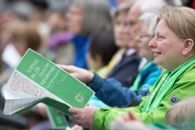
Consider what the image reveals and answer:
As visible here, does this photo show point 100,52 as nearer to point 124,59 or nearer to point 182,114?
point 124,59

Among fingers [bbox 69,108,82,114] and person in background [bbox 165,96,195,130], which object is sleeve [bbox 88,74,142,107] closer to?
fingers [bbox 69,108,82,114]

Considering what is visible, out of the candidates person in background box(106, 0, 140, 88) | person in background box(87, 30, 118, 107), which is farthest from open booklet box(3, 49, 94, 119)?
person in background box(87, 30, 118, 107)

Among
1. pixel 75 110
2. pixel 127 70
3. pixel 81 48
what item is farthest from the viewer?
pixel 81 48

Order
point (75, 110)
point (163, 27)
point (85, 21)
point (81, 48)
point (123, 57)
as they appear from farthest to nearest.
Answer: point (81, 48)
point (85, 21)
point (123, 57)
point (163, 27)
point (75, 110)

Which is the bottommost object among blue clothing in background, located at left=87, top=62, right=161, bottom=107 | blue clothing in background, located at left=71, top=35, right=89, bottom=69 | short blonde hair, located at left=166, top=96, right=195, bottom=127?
blue clothing in background, located at left=71, top=35, right=89, bottom=69

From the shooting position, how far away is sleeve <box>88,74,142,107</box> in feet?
20.1

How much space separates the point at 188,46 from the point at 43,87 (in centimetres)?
91

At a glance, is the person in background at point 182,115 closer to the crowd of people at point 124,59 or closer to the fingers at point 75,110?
the crowd of people at point 124,59

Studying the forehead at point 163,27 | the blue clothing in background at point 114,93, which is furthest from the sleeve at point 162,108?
the blue clothing in background at point 114,93

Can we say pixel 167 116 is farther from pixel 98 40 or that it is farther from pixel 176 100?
pixel 98 40

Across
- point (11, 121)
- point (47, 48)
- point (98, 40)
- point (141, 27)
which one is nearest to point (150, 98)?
point (141, 27)

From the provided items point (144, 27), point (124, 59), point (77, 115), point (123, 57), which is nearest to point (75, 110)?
point (77, 115)

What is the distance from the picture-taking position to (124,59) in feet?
25.7

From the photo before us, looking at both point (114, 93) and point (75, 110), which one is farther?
point (114, 93)
